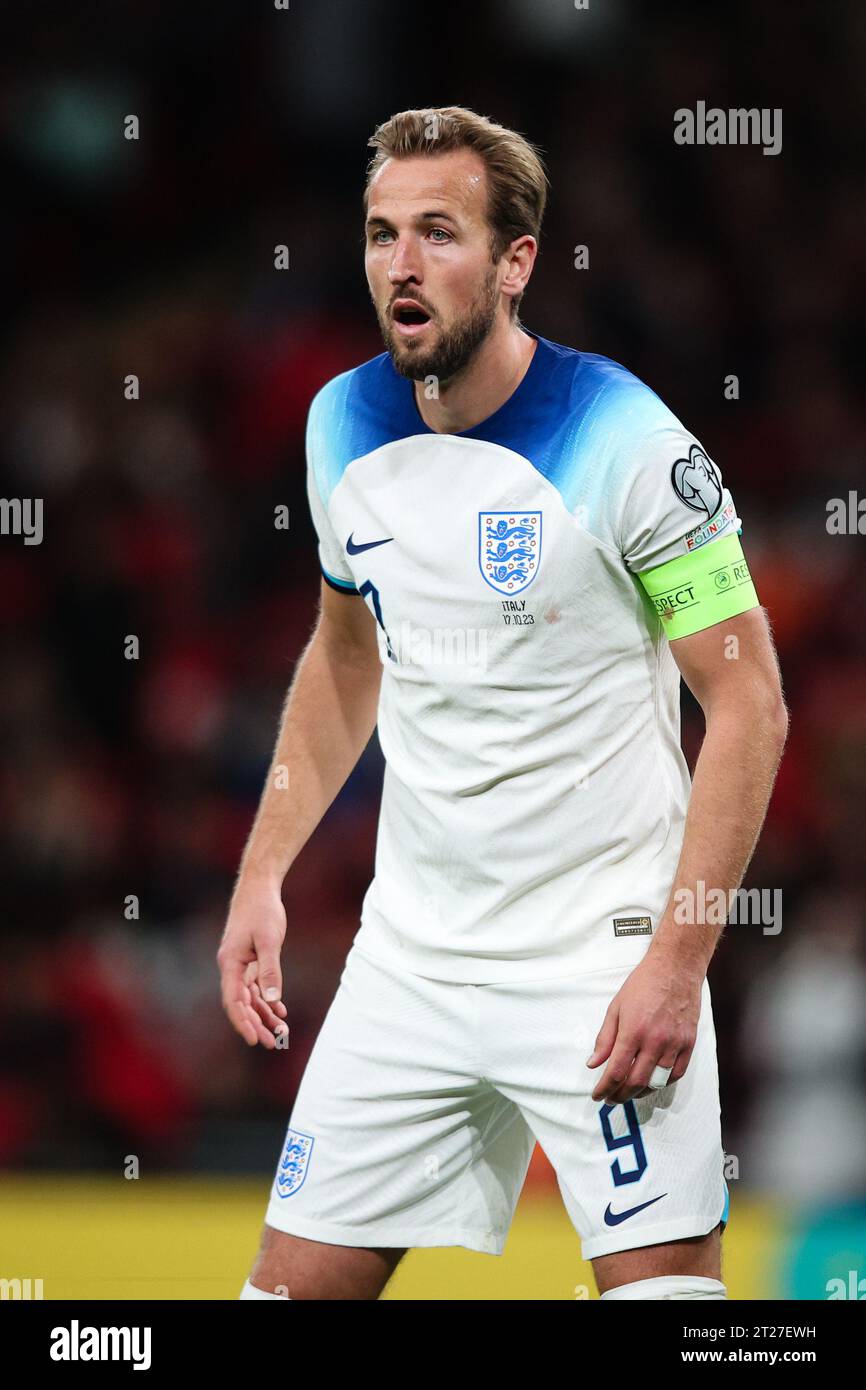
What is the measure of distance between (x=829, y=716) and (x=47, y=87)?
4793mm

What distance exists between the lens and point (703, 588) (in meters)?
2.55

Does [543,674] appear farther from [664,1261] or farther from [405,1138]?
[664,1261]

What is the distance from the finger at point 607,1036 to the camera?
246 cm

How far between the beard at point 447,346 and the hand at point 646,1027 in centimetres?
96

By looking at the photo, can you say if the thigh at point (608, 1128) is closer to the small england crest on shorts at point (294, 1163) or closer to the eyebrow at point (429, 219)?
the small england crest on shorts at point (294, 1163)

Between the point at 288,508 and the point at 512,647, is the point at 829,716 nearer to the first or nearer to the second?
the point at 288,508

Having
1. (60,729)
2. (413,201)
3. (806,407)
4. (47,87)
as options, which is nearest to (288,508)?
(60,729)

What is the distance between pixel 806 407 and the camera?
24.0 feet

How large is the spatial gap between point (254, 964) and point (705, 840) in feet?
2.69

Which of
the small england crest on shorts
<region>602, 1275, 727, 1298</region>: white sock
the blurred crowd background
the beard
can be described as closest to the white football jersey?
the beard

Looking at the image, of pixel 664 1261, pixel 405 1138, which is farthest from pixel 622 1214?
pixel 405 1138

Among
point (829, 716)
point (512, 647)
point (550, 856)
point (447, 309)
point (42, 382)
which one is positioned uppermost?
point (42, 382)

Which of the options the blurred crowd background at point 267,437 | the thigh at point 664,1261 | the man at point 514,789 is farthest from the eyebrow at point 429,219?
the blurred crowd background at point 267,437

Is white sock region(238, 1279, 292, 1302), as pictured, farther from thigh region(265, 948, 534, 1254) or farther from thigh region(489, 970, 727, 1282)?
thigh region(489, 970, 727, 1282)
